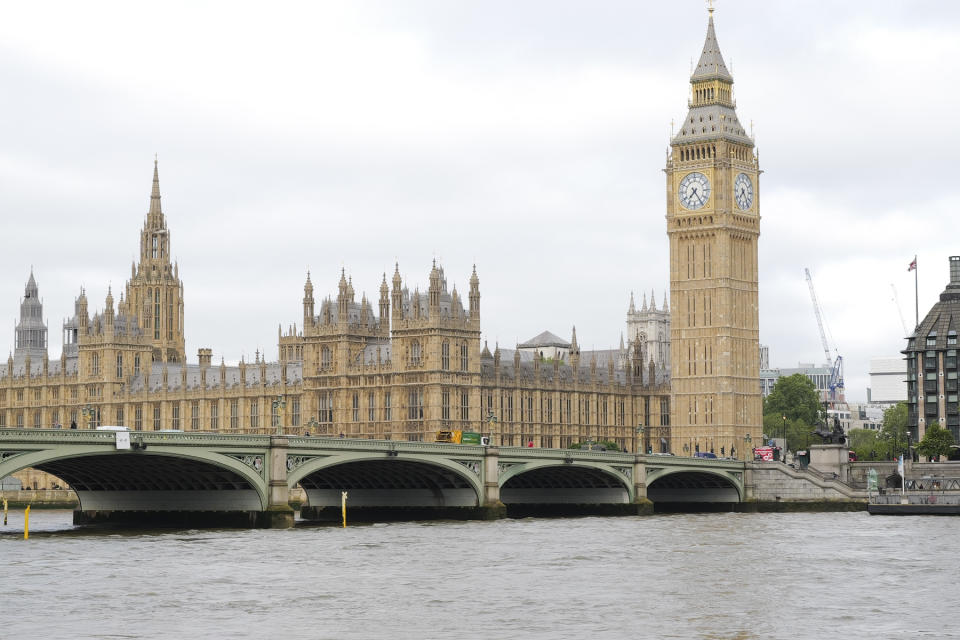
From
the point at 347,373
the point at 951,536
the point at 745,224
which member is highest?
the point at 745,224

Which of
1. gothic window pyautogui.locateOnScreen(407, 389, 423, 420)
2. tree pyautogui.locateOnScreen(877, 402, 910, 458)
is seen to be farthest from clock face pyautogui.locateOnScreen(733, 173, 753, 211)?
gothic window pyautogui.locateOnScreen(407, 389, 423, 420)

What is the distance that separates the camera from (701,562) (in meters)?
64.6

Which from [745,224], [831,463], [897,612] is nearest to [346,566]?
[897,612]

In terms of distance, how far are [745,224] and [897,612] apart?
106 metres

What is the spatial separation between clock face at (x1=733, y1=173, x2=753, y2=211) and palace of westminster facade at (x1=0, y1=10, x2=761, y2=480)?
0.47ft

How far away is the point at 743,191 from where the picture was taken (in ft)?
501

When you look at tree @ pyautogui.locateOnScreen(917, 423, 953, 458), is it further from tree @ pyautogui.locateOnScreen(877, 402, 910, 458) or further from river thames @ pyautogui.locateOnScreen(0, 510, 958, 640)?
river thames @ pyautogui.locateOnScreen(0, 510, 958, 640)

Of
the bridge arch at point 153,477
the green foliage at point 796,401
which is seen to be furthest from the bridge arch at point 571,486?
the green foliage at point 796,401

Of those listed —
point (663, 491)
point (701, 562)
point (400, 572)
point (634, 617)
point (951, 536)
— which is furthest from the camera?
point (663, 491)

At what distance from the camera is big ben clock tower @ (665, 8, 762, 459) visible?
150m

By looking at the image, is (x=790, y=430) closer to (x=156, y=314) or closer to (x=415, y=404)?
(x=415, y=404)

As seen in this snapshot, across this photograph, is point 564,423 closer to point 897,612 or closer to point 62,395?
point 62,395

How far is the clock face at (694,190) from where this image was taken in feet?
495

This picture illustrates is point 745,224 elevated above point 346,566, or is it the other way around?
point 745,224
